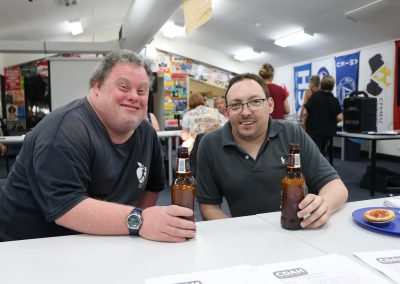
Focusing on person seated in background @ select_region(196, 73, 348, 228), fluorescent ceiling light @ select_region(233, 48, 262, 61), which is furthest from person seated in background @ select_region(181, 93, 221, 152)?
fluorescent ceiling light @ select_region(233, 48, 262, 61)

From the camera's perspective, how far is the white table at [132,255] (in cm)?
79

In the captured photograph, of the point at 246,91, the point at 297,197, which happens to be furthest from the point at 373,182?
the point at 297,197

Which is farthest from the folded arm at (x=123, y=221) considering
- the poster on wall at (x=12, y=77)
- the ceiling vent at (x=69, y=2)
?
the poster on wall at (x=12, y=77)

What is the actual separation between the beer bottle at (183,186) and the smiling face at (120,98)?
366mm

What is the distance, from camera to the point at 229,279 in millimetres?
756

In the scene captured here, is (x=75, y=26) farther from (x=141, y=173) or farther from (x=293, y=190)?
(x=293, y=190)

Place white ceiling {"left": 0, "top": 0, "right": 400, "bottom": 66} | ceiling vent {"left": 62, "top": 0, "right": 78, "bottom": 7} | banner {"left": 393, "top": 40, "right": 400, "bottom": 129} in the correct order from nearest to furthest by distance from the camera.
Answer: white ceiling {"left": 0, "top": 0, "right": 400, "bottom": 66}
ceiling vent {"left": 62, "top": 0, "right": 78, "bottom": 7}
banner {"left": 393, "top": 40, "right": 400, "bottom": 129}

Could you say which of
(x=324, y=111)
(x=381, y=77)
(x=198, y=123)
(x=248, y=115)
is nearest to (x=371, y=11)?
(x=381, y=77)

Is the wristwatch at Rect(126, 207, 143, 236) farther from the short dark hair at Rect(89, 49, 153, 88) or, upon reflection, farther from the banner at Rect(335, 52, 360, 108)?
the banner at Rect(335, 52, 360, 108)

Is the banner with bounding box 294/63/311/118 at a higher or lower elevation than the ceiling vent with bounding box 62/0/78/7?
lower

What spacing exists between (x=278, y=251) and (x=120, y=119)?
705mm

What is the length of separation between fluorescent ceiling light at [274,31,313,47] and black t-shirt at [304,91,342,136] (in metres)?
2.50

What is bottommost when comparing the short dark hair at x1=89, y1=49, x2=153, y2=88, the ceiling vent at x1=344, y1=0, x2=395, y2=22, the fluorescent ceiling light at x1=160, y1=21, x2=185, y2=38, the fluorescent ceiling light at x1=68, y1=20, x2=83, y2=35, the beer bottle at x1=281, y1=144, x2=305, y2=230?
the beer bottle at x1=281, y1=144, x2=305, y2=230

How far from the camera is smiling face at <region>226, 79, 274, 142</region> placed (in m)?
1.51
